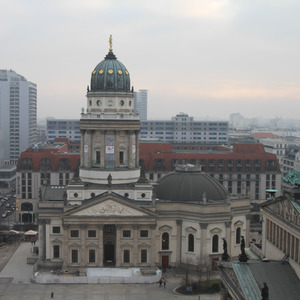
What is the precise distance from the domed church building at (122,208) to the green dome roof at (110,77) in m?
0.18

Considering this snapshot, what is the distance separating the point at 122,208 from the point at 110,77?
24165 mm

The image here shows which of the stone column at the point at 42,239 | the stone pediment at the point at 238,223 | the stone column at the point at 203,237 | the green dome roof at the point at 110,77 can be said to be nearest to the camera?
the stone column at the point at 203,237

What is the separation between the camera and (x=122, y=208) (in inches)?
3821

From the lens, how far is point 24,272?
98.3 metres

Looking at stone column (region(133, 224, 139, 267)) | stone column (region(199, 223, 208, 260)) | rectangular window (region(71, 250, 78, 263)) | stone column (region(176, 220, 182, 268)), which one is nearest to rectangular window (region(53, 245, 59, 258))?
rectangular window (region(71, 250, 78, 263))

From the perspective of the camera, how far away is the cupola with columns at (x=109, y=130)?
340 feet

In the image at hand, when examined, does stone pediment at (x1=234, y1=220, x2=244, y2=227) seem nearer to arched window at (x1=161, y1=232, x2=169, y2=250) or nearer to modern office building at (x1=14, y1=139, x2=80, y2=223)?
arched window at (x1=161, y1=232, x2=169, y2=250)

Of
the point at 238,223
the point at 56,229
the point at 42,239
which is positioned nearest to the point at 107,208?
the point at 56,229

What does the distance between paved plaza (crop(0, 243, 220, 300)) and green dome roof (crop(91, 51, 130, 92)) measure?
3367cm

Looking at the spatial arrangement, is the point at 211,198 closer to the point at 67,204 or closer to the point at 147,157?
the point at 67,204

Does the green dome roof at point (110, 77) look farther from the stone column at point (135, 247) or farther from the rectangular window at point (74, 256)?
the rectangular window at point (74, 256)

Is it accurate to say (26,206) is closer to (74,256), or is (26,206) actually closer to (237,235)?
(74,256)

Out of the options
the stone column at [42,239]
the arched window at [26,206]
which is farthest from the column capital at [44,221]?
the arched window at [26,206]

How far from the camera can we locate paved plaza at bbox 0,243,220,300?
3344 inches
